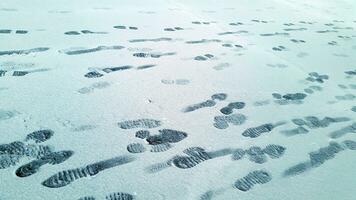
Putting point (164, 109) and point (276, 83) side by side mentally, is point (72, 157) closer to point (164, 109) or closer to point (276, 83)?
point (164, 109)

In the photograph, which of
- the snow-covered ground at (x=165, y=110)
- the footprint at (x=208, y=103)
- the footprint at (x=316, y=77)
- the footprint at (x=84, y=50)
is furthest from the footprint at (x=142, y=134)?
the footprint at (x=316, y=77)

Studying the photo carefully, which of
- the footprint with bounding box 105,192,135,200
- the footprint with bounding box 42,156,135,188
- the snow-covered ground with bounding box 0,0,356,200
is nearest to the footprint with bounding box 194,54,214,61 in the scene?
the snow-covered ground with bounding box 0,0,356,200

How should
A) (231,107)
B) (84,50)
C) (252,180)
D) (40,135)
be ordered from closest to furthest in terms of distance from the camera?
(252,180) < (40,135) < (231,107) < (84,50)

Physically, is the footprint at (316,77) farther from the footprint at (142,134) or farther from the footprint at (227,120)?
the footprint at (142,134)

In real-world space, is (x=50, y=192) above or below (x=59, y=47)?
below

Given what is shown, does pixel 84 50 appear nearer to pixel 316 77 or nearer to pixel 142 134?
pixel 142 134

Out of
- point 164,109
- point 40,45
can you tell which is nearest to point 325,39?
point 164,109

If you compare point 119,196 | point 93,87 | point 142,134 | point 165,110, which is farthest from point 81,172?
point 93,87

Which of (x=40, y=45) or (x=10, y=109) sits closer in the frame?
(x=10, y=109)
